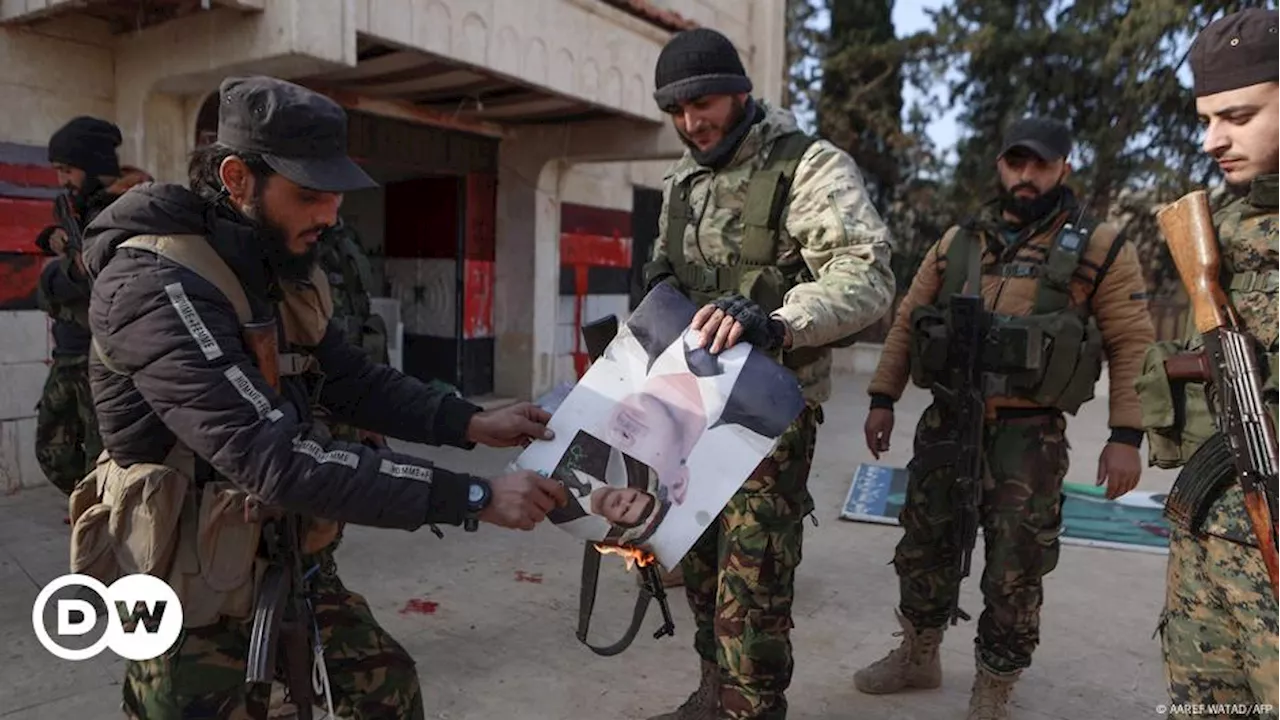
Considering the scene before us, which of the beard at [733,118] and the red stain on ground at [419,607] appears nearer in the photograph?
the beard at [733,118]

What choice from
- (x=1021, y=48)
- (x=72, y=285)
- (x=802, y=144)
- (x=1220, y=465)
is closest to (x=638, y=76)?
(x=72, y=285)

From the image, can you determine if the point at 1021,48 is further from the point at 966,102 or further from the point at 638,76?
the point at 638,76

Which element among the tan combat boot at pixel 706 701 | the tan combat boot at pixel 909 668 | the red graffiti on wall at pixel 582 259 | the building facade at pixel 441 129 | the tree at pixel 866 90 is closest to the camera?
the tan combat boot at pixel 706 701

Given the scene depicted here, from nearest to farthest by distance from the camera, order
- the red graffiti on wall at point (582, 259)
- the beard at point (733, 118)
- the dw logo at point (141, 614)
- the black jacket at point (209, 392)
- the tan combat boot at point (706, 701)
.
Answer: the black jacket at point (209, 392) < the dw logo at point (141, 614) < the beard at point (733, 118) < the tan combat boot at point (706, 701) < the red graffiti on wall at point (582, 259)

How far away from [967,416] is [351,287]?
7.86 feet

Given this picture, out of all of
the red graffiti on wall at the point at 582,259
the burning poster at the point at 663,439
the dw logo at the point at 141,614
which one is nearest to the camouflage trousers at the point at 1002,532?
the burning poster at the point at 663,439

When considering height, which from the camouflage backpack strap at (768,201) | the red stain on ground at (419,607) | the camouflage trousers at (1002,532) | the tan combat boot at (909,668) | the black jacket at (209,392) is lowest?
the red stain on ground at (419,607)

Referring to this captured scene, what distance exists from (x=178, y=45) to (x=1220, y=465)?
5109 mm

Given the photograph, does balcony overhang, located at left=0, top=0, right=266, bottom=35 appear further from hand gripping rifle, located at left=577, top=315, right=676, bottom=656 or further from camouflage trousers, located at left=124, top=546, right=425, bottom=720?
camouflage trousers, located at left=124, top=546, right=425, bottom=720

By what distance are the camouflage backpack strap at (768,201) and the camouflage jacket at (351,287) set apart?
1.81m

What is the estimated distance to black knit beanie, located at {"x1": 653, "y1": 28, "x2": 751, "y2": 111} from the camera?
226cm

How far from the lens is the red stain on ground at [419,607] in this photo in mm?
3594

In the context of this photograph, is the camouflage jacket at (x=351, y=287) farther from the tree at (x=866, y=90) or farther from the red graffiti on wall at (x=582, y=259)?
the tree at (x=866, y=90)

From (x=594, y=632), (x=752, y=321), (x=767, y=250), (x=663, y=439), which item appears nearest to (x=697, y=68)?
(x=767, y=250)
